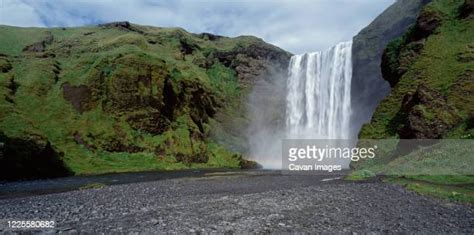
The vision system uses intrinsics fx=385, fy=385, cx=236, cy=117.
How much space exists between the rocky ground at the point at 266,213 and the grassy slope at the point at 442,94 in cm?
590

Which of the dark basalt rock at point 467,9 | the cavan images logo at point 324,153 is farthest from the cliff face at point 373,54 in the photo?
the dark basalt rock at point 467,9

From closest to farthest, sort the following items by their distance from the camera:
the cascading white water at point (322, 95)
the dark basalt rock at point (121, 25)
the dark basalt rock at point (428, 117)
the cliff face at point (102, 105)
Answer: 1. the dark basalt rock at point (428, 117)
2. the cliff face at point (102, 105)
3. the cascading white water at point (322, 95)
4. the dark basalt rock at point (121, 25)

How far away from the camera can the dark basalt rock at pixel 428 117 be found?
40031mm

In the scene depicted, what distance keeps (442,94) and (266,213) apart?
3423 centimetres

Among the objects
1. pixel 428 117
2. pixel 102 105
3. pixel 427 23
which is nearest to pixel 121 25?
pixel 102 105

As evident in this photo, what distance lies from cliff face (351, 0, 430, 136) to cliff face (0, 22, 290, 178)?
31.8 meters

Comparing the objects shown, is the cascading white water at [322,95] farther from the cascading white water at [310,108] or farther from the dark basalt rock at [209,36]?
the dark basalt rock at [209,36]

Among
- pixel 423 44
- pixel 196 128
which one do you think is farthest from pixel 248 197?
pixel 196 128

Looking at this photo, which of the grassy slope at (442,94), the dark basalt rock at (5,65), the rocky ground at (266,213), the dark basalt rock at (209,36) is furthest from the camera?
the dark basalt rock at (209,36)

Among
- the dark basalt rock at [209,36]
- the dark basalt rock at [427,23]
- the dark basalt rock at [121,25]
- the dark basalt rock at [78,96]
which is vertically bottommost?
the dark basalt rock at [78,96]

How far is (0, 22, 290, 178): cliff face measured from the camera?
7081 cm

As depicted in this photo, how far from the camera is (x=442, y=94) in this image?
1715 inches

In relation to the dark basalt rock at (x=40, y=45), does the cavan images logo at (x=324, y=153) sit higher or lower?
lower

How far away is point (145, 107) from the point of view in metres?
91.0
